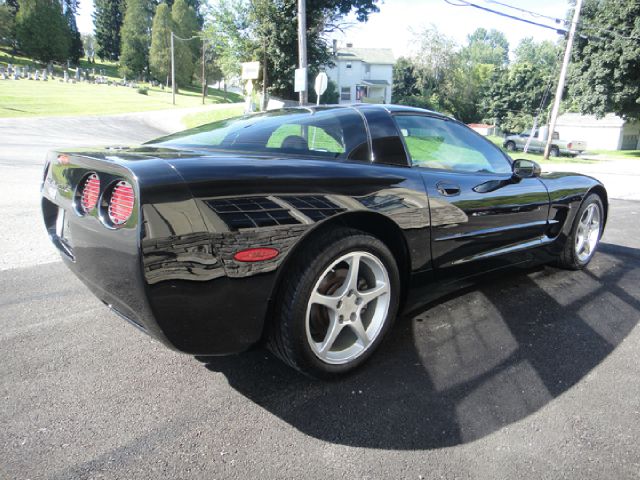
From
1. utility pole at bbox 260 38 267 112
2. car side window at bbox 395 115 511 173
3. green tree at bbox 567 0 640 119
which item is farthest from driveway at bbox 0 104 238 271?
green tree at bbox 567 0 640 119

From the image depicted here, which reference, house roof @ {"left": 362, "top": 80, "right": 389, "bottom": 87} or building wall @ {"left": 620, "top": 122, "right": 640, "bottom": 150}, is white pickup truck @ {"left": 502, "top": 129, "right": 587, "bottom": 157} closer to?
building wall @ {"left": 620, "top": 122, "right": 640, "bottom": 150}

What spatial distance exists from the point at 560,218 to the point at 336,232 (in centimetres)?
233

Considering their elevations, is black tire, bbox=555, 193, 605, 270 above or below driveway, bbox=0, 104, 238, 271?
above

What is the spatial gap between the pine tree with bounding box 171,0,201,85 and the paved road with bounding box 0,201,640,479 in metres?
61.3

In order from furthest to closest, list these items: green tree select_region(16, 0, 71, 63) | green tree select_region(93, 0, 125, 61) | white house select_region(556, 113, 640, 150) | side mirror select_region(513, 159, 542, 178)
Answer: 1. green tree select_region(93, 0, 125, 61)
2. green tree select_region(16, 0, 71, 63)
3. white house select_region(556, 113, 640, 150)
4. side mirror select_region(513, 159, 542, 178)

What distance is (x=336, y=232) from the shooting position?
1.99 meters

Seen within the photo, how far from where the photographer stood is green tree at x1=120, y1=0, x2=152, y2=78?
64000mm

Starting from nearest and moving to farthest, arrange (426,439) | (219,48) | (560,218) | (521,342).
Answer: (426,439)
(521,342)
(560,218)
(219,48)

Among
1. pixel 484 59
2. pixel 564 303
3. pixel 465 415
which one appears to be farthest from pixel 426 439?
pixel 484 59

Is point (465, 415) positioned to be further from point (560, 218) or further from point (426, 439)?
point (560, 218)

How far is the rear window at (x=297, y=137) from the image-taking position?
228cm

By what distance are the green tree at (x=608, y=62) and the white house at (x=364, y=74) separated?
93.9 feet

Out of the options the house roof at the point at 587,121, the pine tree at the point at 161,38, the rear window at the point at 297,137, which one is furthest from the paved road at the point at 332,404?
the pine tree at the point at 161,38

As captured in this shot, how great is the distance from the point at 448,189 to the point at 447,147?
0.58 meters
